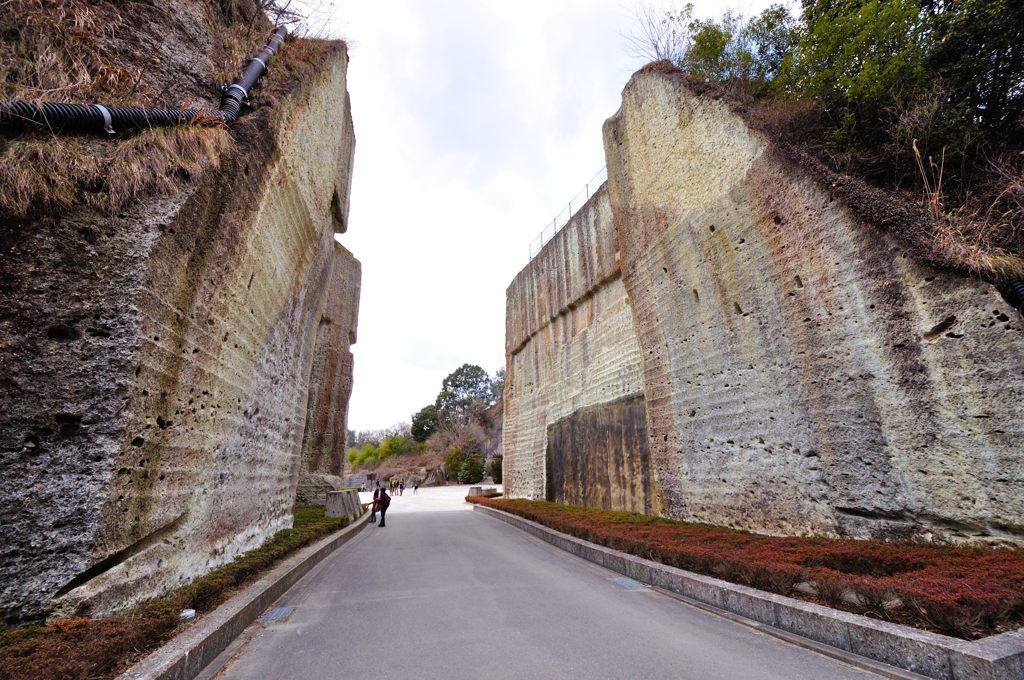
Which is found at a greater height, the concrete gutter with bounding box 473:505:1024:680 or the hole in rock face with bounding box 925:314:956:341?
the hole in rock face with bounding box 925:314:956:341

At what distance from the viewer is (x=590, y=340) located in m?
15.9

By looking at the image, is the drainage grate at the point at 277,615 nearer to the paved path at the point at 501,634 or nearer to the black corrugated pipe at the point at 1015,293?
the paved path at the point at 501,634

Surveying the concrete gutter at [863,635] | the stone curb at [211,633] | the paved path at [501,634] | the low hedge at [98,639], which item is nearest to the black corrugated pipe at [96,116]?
the low hedge at [98,639]

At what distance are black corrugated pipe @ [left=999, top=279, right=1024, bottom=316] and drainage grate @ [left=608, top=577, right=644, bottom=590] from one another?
542cm

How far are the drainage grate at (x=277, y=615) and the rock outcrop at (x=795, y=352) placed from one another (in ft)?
23.8

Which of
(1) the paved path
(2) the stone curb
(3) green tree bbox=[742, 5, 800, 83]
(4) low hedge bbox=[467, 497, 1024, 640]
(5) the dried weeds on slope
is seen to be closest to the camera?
(2) the stone curb

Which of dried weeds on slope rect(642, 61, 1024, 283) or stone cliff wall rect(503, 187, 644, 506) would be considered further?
stone cliff wall rect(503, 187, 644, 506)

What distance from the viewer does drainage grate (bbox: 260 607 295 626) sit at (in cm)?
487

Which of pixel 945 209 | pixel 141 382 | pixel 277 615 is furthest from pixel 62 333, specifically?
pixel 945 209

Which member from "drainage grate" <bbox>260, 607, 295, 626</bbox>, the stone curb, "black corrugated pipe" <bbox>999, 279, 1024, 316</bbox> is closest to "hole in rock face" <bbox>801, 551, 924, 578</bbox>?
"black corrugated pipe" <bbox>999, 279, 1024, 316</bbox>

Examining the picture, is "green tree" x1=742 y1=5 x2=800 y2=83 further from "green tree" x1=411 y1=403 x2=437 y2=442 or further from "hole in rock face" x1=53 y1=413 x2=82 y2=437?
"green tree" x1=411 y1=403 x2=437 y2=442

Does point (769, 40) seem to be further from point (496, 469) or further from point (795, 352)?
point (496, 469)

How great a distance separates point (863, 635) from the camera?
142 inches

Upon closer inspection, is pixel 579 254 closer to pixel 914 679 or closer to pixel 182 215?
pixel 182 215
